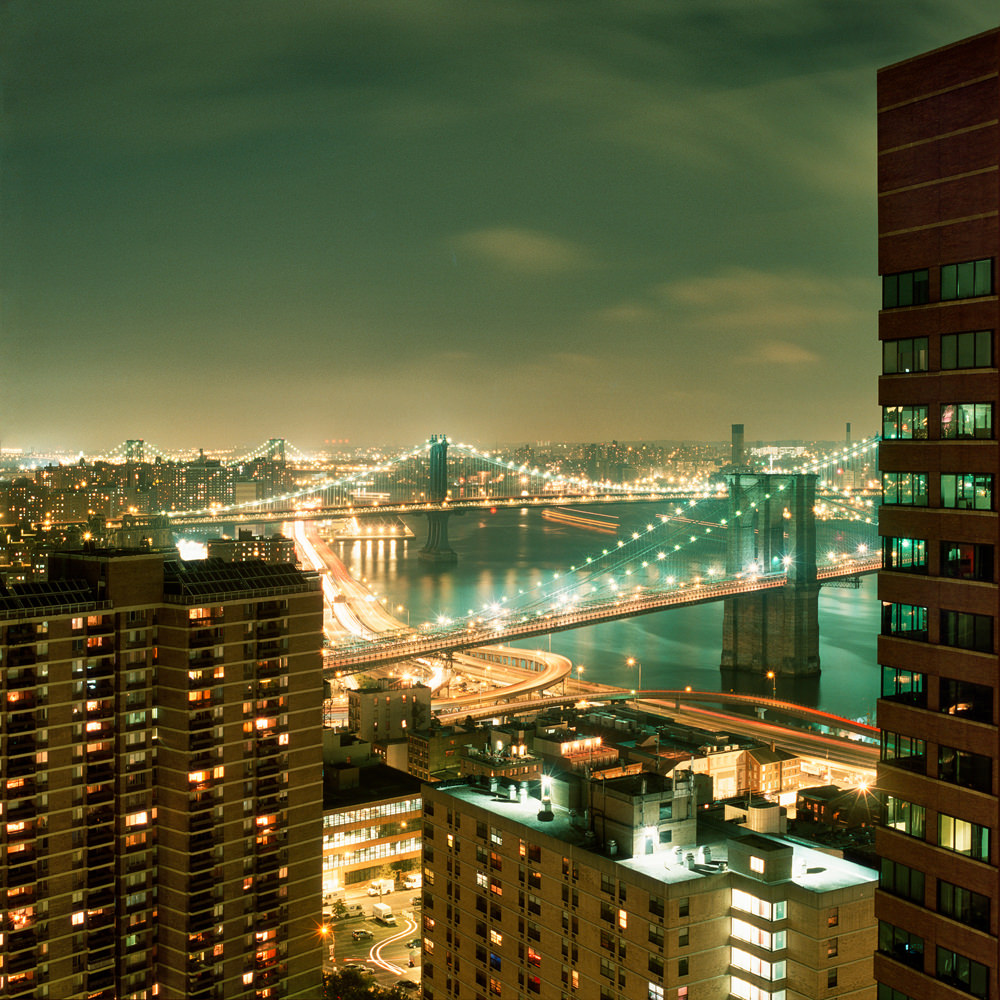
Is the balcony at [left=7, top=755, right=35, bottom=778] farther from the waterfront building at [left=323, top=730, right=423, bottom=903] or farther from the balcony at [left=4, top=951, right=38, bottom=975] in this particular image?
the waterfront building at [left=323, top=730, right=423, bottom=903]

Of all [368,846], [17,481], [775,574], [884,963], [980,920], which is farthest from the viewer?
[17,481]

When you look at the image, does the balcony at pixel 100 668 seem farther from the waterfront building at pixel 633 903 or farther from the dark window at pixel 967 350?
the dark window at pixel 967 350

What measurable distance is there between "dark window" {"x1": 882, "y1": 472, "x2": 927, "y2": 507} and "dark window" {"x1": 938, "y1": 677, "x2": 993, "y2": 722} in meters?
0.73

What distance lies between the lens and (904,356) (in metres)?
4.49

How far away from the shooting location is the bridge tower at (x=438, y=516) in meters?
54.2

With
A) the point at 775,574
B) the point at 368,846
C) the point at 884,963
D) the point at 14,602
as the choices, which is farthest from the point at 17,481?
the point at 884,963

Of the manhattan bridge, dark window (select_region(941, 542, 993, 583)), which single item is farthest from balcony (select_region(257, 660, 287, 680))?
the manhattan bridge

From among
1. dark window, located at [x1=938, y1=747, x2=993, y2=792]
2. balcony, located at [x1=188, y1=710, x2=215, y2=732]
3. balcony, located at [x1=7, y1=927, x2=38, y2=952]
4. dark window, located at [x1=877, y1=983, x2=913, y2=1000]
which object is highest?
dark window, located at [x1=938, y1=747, x2=993, y2=792]

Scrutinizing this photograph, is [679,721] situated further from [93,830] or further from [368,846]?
[93,830]

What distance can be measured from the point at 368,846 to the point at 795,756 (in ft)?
25.6

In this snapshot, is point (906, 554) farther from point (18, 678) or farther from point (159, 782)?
point (159, 782)

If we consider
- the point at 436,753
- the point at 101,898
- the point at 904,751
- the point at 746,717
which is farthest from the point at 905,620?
the point at 746,717

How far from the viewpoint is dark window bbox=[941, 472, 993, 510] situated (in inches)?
167

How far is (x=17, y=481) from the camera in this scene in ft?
152
